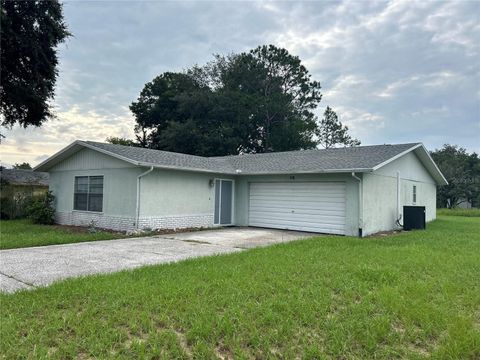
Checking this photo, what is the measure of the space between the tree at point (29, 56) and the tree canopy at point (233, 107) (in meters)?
15.2

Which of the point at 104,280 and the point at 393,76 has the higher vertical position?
the point at 393,76

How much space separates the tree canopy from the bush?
16425 mm

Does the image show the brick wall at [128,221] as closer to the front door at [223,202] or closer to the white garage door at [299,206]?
the front door at [223,202]

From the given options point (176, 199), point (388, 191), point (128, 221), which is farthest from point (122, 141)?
point (388, 191)

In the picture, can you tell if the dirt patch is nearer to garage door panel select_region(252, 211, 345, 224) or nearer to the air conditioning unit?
the air conditioning unit

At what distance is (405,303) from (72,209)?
13.4 metres

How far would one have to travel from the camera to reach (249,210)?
595 inches

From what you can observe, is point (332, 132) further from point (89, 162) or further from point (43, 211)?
point (43, 211)

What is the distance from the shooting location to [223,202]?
15.0 m

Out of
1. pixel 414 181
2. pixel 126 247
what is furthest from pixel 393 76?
pixel 126 247

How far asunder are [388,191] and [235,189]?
645 centimetres

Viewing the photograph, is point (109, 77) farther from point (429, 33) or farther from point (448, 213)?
point (448, 213)

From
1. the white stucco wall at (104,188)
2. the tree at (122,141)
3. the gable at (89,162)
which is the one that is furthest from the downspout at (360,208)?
the tree at (122,141)

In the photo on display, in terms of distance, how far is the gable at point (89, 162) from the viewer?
41.6 feet
